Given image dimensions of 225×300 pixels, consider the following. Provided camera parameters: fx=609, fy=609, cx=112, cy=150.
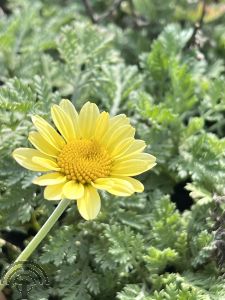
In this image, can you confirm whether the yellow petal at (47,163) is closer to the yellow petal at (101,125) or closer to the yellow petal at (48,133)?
the yellow petal at (48,133)

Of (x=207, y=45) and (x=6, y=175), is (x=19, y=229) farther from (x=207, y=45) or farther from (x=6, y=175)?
(x=207, y=45)

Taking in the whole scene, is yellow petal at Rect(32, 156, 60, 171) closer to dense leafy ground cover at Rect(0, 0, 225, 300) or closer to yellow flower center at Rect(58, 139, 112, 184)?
yellow flower center at Rect(58, 139, 112, 184)

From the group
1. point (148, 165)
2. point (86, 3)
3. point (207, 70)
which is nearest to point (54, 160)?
point (148, 165)

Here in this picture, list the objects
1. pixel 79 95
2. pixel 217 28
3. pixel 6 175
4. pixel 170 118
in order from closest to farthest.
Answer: pixel 6 175 → pixel 170 118 → pixel 79 95 → pixel 217 28

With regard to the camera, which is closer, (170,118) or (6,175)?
(6,175)

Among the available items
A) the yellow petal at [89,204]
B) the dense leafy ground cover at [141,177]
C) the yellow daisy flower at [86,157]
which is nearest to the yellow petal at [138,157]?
the yellow daisy flower at [86,157]

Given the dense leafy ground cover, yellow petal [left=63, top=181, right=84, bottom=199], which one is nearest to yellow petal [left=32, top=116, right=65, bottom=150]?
yellow petal [left=63, top=181, right=84, bottom=199]

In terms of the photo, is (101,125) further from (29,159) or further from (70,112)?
(29,159)
